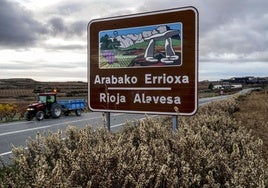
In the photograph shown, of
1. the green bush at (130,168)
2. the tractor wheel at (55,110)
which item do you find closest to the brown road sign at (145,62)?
the green bush at (130,168)

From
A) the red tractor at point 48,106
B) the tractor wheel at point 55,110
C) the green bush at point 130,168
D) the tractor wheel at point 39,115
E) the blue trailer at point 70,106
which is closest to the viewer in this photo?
the green bush at point 130,168

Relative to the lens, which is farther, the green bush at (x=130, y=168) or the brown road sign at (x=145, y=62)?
the brown road sign at (x=145, y=62)

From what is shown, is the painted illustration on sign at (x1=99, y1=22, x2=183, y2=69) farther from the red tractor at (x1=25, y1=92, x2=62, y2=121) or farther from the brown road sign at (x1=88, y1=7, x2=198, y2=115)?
the red tractor at (x1=25, y1=92, x2=62, y2=121)

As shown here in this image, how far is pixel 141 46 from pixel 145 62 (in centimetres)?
23

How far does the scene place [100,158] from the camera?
333 cm

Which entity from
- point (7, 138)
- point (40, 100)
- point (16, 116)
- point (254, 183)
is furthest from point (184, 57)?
point (16, 116)

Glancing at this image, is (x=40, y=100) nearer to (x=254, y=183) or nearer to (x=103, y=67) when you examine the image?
(x=103, y=67)

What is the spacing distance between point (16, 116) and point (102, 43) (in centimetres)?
2228

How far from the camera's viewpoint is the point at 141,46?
226 inches

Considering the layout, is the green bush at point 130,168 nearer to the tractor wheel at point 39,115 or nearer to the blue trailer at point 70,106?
the tractor wheel at point 39,115

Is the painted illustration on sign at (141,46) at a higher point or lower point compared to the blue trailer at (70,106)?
higher

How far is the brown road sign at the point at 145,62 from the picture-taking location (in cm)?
536

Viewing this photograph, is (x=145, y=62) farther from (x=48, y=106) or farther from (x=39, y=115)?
(x=48, y=106)

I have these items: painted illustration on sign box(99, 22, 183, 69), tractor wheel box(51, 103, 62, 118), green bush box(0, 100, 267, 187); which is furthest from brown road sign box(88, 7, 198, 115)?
tractor wheel box(51, 103, 62, 118)
